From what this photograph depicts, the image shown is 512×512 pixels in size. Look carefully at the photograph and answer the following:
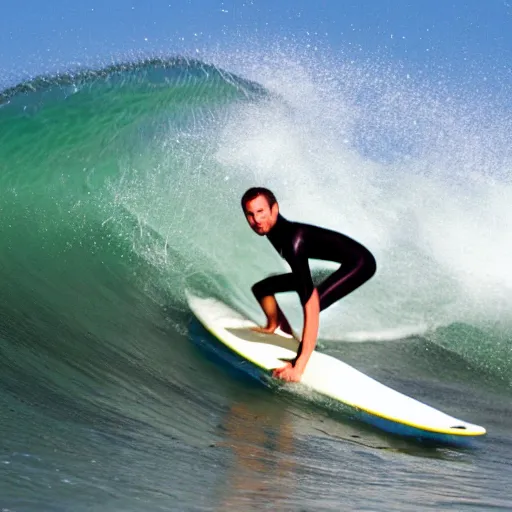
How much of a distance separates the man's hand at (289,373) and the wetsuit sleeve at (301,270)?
0.38 meters

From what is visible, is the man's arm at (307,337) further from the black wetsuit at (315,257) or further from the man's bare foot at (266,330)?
the man's bare foot at (266,330)

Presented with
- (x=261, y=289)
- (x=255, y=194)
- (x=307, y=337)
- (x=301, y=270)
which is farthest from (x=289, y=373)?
(x=255, y=194)

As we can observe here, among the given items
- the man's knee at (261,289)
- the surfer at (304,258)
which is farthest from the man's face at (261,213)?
the man's knee at (261,289)

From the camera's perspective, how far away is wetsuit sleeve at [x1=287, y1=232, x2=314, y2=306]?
13.8 ft

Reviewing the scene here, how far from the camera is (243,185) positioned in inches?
308

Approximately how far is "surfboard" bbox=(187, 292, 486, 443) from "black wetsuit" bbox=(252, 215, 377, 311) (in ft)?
1.09

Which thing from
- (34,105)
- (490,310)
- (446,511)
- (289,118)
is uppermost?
(289,118)

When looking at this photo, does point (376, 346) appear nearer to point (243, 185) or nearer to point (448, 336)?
point (448, 336)

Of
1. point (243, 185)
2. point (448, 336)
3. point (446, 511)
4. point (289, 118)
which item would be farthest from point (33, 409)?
point (289, 118)

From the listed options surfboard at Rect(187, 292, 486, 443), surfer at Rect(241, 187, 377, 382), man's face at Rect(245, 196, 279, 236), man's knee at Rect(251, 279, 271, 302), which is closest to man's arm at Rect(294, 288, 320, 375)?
surfer at Rect(241, 187, 377, 382)

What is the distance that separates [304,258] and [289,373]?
634 millimetres

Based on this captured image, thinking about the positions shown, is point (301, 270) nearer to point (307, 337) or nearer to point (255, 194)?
point (307, 337)

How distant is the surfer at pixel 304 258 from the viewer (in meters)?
4.21

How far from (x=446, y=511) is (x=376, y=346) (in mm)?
3567
